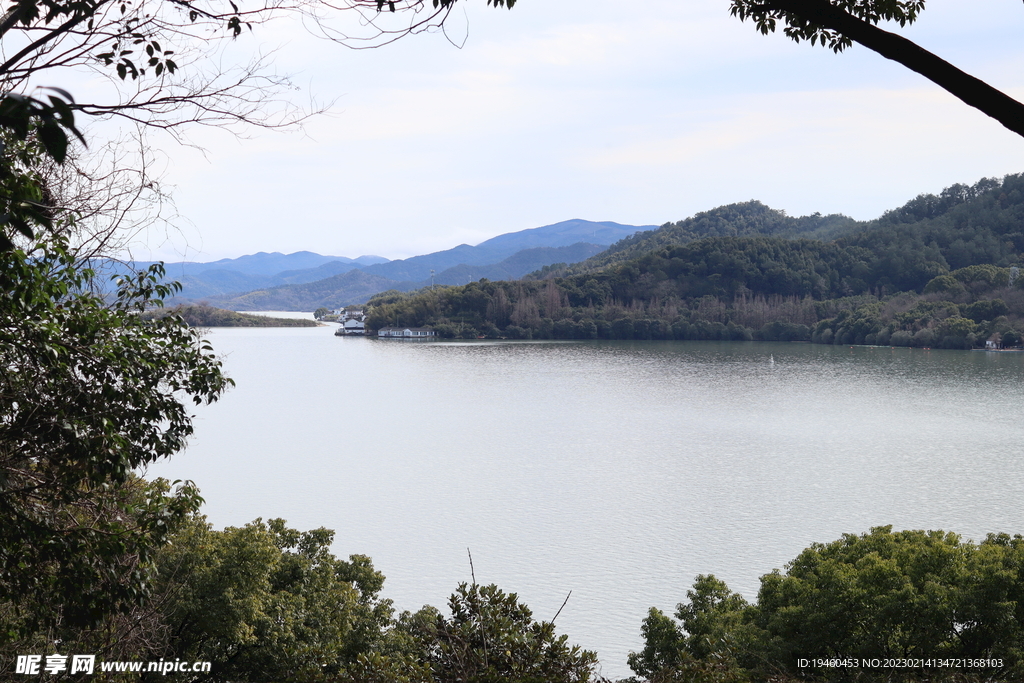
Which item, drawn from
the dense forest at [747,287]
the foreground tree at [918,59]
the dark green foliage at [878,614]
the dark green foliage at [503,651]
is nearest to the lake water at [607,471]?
the dark green foliage at [878,614]

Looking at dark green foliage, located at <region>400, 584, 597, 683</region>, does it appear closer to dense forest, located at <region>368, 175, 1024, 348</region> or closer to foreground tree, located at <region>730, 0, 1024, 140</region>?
foreground tree, located at <region>730, 0, 1024, 140</region>

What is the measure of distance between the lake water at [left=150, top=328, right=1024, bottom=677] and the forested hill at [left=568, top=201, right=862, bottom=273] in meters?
70.2

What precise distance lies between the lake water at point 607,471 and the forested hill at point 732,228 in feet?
230

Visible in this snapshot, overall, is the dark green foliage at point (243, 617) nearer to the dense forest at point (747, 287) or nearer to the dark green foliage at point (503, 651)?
the dark green foliage at point (503, 651)

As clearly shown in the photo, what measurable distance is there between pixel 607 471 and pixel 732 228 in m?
104

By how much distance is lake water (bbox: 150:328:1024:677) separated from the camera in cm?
1314

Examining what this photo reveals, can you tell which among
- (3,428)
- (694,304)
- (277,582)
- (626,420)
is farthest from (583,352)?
(3,428)

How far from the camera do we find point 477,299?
82.3 meters

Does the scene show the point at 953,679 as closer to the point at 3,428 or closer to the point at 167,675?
the point at 167,675

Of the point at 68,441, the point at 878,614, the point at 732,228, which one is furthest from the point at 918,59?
the point at 732,228

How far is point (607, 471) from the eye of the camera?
20359 mm

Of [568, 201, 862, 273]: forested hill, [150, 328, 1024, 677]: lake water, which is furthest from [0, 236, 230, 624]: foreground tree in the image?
[568, 201, 862, 273]: forested hill

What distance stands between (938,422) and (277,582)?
83.8ft

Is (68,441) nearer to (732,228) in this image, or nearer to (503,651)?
(503,651)
